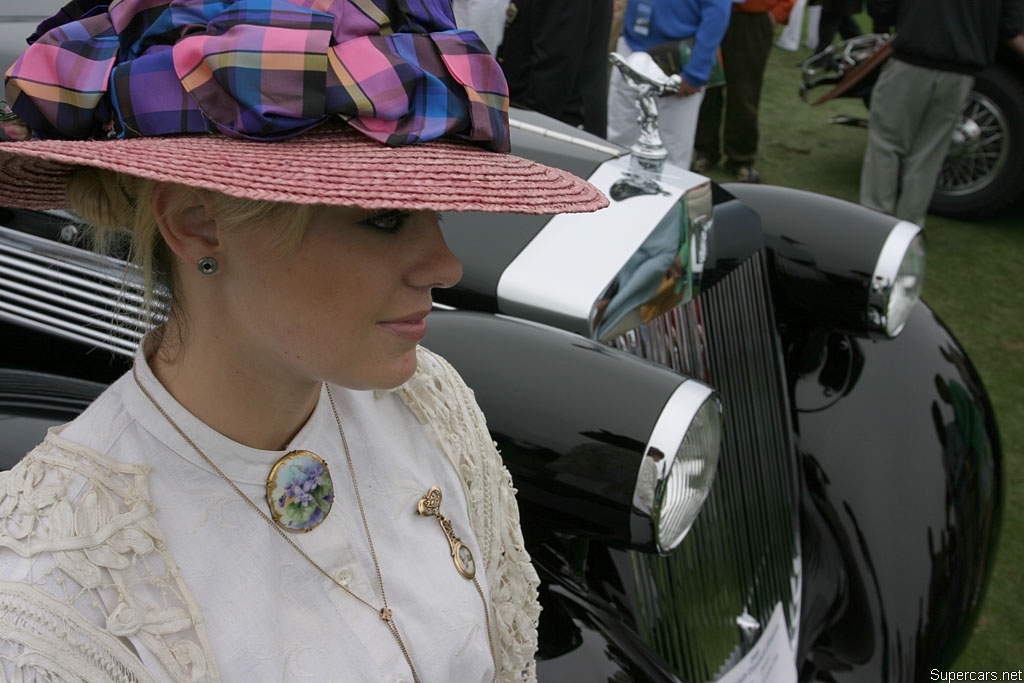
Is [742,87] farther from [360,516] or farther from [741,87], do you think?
[360,516]

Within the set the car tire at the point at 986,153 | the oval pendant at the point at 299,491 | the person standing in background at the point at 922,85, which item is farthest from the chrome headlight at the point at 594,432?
the car tire at the point at 986,153

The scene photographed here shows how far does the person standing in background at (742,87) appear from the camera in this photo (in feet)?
19.0

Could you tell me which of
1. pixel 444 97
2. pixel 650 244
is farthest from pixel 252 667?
pixel 650 244

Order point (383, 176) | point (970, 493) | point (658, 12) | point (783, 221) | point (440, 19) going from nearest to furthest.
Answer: point (383, 176)
point (440, 19)
point (970, 493)
point (783, 221)
point (658, 12)

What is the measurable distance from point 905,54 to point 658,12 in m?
1.26

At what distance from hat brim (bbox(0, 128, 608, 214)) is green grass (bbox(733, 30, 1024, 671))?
2.36 meters

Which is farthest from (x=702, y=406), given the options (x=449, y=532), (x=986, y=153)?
(x=986, y=153)

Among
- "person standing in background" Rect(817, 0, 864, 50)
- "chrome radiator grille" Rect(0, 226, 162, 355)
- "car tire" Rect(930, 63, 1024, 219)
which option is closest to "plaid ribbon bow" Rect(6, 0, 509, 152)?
"chrome radiator grille" Rect(0, 226, 162, 355)

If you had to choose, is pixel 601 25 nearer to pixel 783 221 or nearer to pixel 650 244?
pixel 783 221

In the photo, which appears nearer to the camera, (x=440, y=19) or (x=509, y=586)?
(x=440, y=19)

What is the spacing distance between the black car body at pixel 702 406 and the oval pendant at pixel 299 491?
0.42m

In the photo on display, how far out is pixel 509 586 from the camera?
1.35 meters

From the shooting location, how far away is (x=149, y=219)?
987 mm

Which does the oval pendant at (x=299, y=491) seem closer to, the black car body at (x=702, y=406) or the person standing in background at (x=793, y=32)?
the black car body at (x=702, y=406)
